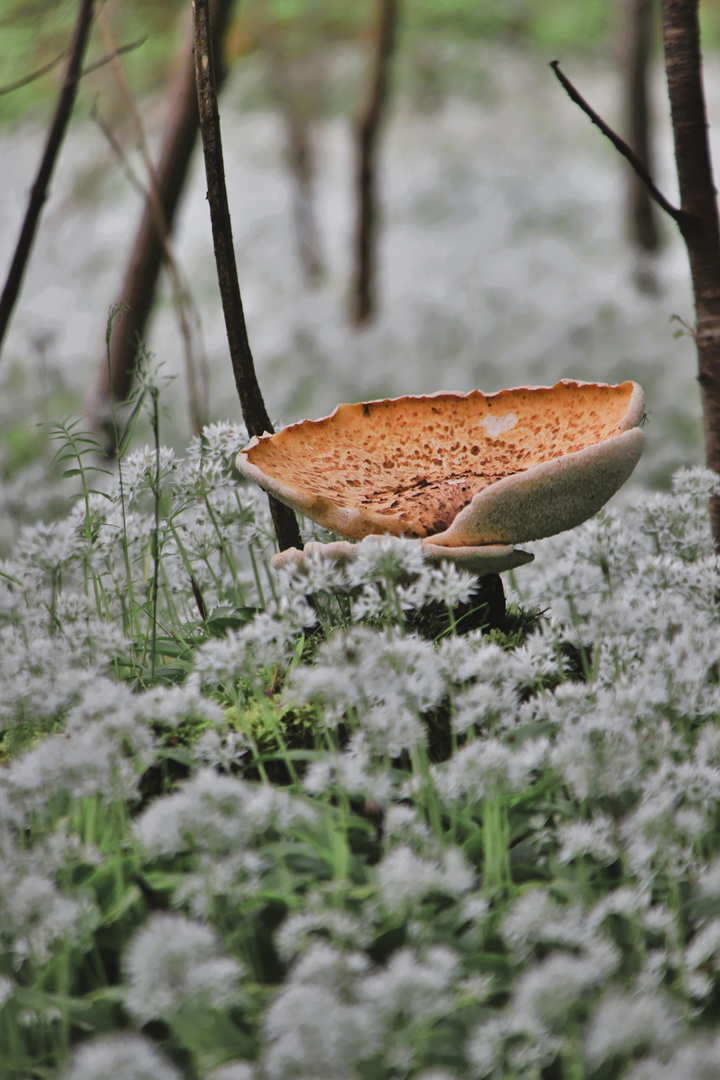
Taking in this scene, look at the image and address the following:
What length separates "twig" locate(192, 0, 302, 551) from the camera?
73.2 inches

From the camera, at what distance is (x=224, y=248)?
1897mm

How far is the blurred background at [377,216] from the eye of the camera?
661 centimetres

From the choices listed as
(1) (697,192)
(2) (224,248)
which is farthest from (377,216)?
(2) (224,248)

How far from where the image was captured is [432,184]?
1404cm

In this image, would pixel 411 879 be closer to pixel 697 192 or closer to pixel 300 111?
pixel 697 192

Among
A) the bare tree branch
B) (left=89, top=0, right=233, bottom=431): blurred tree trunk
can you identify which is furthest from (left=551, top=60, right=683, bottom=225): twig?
(left=89, top=0, right=233, bottom=431): blurred tree trunk

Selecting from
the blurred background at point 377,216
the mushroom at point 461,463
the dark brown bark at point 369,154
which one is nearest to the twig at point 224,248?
the mushroom at point 461,463

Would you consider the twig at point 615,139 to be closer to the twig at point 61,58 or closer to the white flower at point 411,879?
the twig at point 61,58

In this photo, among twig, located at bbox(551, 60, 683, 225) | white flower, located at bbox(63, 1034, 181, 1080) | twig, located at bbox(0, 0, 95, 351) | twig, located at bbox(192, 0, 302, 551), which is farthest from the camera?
twig, located at bbox(0, 0, 95, 351)

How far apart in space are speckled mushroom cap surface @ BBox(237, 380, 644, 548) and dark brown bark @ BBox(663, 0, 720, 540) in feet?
1.37

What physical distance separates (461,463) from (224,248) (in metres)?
0.69

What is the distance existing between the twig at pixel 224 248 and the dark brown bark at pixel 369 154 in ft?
20.1

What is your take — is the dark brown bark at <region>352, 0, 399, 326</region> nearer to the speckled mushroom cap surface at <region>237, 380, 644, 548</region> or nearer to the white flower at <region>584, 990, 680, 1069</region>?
the speckled mushroom cap surface at <region>237, 380, 644, 548</region>

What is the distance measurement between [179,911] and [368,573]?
55 cm
